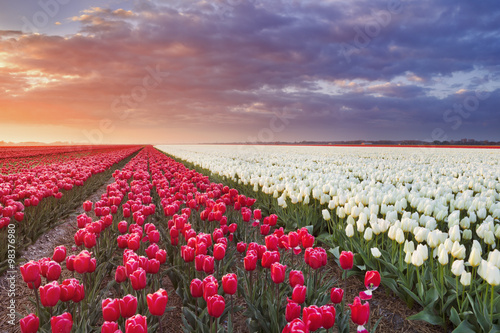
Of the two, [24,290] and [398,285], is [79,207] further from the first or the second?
[398,285]

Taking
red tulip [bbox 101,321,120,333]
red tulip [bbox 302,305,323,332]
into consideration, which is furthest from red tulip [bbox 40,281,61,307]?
red tulip [bbox 302,305,323,332]

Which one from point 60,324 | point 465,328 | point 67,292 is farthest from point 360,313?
point 67,292

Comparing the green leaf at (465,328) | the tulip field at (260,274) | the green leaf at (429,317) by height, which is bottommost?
the green leaf at (429,317)

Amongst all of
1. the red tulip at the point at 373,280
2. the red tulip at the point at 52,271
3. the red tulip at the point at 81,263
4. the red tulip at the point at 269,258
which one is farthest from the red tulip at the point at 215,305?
the red tulip at the point at 52,271

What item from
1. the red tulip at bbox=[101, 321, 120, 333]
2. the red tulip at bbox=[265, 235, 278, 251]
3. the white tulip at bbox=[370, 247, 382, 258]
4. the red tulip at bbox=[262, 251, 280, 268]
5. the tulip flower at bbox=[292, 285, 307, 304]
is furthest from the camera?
the white tulip at bbox=[370, 247, 382, 258]

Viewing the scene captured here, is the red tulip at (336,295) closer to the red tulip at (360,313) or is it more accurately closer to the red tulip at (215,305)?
the red tulip at (360,313)

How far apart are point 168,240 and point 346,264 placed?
10.00 feet

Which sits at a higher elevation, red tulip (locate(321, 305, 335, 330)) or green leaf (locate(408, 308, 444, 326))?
red tulip (locate(321, 305, 335, 330))

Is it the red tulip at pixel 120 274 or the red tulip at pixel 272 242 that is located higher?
the red tulip at pixel 272 242

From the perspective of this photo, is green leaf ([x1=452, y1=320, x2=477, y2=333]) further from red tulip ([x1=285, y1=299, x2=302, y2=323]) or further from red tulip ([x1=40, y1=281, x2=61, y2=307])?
red tulip ([x1=40, y1=281, x2=61, y2=307])

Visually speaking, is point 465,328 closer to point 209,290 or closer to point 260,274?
point 260,274

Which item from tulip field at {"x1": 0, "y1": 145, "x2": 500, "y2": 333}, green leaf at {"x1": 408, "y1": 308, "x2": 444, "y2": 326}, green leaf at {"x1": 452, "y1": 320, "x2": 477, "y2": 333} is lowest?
green leaf at {"x1": 408, "y1": 308, "x2": 444, "y2": 326}

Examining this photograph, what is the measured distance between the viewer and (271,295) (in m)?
2.82

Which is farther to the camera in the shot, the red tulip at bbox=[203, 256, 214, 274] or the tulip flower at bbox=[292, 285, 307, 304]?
the red tulip at bbox=[203, 256, 214, 274]
